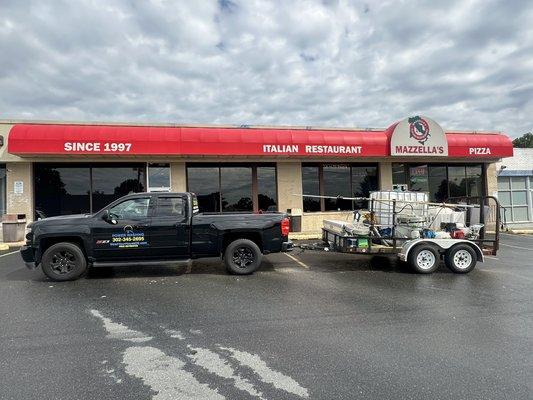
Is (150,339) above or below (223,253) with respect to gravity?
below

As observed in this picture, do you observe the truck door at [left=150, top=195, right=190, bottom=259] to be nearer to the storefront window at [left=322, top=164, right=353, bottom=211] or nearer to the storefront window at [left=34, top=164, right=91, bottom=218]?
the storefront window at [left=34, top=164, right=91, bottom=218]

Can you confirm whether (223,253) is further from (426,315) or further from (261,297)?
(426,315)

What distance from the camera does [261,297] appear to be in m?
7.04

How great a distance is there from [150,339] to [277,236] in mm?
4595

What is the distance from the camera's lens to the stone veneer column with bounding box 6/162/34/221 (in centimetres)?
1521

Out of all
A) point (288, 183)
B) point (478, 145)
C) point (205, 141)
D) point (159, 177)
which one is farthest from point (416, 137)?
point (159, 177)

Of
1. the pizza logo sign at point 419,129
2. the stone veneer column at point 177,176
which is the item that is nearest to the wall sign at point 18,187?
the stone veneer column at point 177,176

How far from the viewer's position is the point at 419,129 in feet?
55.3

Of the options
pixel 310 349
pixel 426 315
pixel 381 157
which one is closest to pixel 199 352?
pixel 310 349

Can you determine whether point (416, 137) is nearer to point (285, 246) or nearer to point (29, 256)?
point (285, 246)

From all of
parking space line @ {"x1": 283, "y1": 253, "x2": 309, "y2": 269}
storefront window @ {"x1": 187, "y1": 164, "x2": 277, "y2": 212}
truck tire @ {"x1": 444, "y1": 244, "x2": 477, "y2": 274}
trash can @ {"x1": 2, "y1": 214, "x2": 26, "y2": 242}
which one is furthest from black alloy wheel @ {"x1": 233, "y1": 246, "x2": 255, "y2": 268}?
trash can @ {"x1": 2, "y1": 214, "x2": 26, "y2": 242}

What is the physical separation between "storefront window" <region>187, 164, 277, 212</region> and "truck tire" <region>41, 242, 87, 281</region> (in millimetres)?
8500

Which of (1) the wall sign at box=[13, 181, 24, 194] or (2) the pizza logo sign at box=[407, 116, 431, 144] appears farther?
(2) the pizza logo sign at box=[407, 116, 431, 144]

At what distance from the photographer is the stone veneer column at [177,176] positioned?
16406 mm
